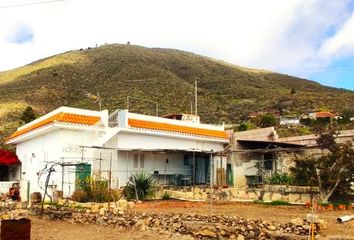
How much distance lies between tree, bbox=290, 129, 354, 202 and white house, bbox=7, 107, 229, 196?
5240mm

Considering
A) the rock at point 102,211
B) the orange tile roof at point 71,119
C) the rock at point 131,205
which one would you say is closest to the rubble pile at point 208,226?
the rock at point 102,211

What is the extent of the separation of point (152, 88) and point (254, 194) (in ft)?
120

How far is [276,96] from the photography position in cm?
6291

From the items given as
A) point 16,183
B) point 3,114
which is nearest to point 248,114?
point 3,114

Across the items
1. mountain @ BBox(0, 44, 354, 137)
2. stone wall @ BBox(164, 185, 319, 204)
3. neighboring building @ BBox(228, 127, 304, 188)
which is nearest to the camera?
stone wall @ BBox(164, 185, 319, 204)

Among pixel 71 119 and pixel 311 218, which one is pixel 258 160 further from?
pixel 311 218

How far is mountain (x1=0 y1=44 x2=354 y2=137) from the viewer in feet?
180

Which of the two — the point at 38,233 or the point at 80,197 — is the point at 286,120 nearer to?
the point at 80,197

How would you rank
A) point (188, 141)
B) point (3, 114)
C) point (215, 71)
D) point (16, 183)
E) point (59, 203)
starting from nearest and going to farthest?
point (59, 203)
point (16, 183)
point (188, 141)
point (3, 114)
point (215, 71)

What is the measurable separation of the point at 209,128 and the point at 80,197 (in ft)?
46.3

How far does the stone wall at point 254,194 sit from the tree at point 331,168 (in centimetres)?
74

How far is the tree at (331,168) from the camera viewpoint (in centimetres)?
2109

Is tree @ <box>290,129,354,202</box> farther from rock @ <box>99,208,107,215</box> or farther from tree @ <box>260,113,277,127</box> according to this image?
tree @ <box>260,113,277,127</box>

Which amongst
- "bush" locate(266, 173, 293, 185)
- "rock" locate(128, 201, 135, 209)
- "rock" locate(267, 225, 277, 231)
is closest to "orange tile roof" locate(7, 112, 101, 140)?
"rock" locate(128, 201, 135, 209)
